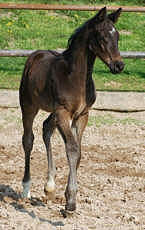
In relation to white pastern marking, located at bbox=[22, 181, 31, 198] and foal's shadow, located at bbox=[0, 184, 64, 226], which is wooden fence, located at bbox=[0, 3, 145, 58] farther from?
white pastern marking, located at bbox=[22, 181, 31, 198]

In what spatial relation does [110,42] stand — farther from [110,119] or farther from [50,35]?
[50,35]

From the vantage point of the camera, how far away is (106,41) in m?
4.94

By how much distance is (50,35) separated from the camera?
12.9m

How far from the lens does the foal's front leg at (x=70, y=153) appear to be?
5.08 m

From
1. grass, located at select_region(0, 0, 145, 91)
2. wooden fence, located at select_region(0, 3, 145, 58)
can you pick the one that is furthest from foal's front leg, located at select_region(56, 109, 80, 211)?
grass, located at select_region(0, 0, 145, 91)

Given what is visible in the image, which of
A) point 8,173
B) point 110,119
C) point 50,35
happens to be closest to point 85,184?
point 8,173

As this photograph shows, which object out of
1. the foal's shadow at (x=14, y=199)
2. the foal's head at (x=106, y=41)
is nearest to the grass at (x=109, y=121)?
the foal's shadow at (x=14, y=199)

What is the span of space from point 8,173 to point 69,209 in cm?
162

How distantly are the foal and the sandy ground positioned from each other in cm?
24

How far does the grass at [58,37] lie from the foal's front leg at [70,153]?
4739 millimetres

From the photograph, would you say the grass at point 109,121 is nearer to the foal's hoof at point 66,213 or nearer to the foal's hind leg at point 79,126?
the foal's hind leg at point 79,126

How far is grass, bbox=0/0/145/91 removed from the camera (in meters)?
10.5

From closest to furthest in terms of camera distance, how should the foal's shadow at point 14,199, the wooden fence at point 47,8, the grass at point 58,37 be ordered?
the foal's shadow at point 14,199 < the wooden fence at point 47,8 < the grass at point 58,37

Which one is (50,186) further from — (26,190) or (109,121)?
(109,121)
